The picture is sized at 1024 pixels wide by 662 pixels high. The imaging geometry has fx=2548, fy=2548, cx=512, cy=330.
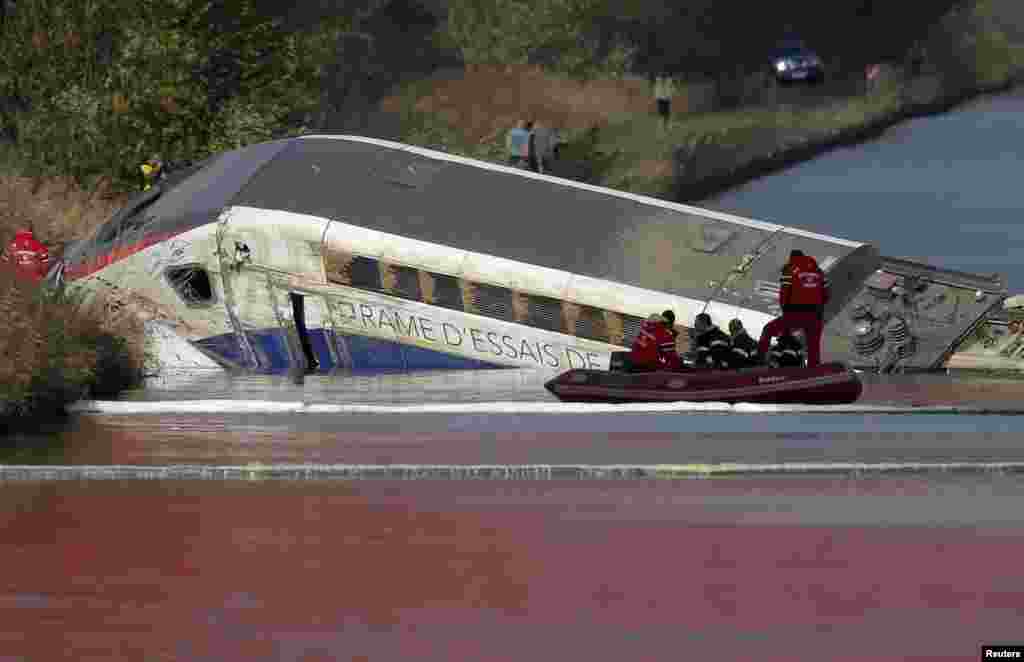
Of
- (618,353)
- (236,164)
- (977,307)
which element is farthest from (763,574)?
(236,164)

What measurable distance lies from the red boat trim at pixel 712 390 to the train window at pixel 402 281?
140 inches

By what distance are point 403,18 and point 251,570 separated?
280 ft

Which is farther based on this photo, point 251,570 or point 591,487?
point 591,487

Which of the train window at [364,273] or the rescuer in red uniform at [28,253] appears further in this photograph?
the rescuer in red uniform at [28,253]

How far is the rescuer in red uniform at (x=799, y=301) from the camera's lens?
36.4 metres

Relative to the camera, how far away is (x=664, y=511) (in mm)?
28953

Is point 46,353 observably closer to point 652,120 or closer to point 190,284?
point 190,284

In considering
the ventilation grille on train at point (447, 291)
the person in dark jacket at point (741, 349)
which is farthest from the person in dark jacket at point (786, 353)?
the ventilation grille on train at point (447, 291)

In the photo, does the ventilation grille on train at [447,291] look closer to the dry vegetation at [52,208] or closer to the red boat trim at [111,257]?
the red boat trim at [111,257]

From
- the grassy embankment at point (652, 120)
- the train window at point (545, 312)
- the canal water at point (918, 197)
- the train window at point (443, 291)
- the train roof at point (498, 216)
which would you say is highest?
the train roof at point (498, 216)

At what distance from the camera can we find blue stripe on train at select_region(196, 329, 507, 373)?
39156 millimetres

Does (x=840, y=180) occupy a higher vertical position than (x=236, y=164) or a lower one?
lower

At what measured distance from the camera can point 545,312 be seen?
126 ft

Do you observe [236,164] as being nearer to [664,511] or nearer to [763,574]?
[664,511]
